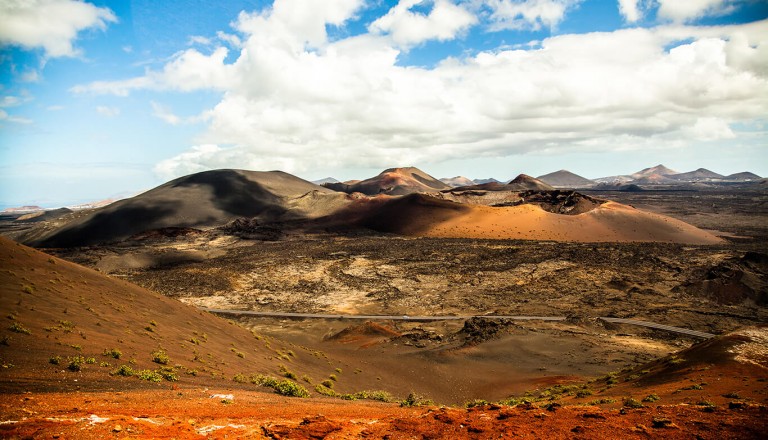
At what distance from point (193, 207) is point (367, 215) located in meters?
48.9

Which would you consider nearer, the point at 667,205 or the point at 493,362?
the point at 493,362

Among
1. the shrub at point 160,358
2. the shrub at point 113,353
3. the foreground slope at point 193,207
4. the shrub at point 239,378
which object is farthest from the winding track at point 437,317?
the foreground slope at point 193,207

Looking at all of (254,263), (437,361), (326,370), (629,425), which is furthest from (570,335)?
(254,263)

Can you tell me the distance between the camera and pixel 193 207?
371 feet

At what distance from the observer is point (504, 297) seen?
44.5m

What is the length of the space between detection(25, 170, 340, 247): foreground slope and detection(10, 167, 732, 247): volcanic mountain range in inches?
9.7

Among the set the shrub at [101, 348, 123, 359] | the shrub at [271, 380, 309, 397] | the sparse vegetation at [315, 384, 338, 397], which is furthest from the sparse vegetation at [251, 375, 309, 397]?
the shrub at [101, 348, 123, 359]

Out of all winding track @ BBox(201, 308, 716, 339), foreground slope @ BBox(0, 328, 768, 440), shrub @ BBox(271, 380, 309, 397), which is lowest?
winding track @ BBox(201, 308, 716, 339)

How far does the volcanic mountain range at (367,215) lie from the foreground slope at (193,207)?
0.25 m

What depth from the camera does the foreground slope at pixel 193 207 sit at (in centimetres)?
9681

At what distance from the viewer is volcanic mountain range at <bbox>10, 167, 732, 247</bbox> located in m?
81.4

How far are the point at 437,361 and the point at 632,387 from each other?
13.1m

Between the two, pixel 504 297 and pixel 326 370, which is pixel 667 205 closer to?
pixel 504 297

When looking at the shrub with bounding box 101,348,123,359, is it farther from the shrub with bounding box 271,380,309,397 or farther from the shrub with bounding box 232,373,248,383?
the shrub with bounding box 271,380,309,397
